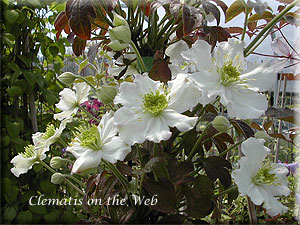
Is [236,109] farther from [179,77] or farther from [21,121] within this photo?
[21,121]

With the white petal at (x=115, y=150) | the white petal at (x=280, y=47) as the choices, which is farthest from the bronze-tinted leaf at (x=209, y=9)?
the white petal at (x=280, y=47)

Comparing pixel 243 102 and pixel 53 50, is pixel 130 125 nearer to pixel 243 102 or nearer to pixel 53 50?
pixel 243 102

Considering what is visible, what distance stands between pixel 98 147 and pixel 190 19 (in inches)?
9.1

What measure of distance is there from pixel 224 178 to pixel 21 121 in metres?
0.98

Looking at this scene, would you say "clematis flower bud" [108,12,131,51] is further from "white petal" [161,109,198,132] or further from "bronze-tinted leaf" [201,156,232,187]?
"bronze-tinted leaf" [201,156,232,187]

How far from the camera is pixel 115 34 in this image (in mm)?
411

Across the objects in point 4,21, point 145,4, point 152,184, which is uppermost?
point 4,21

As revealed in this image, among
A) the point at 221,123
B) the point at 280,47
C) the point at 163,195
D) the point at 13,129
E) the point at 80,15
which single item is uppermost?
the point at 280,47

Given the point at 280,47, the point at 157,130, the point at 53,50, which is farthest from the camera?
the point at 53,50

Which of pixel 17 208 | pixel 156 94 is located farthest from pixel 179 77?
pixel 17 208

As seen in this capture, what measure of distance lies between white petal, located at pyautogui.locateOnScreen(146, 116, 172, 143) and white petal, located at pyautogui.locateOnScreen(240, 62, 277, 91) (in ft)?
0.48

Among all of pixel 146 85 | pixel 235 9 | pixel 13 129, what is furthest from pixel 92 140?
pixel 13 129

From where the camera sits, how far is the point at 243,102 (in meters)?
0.40

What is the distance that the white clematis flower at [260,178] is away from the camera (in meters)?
0.40
